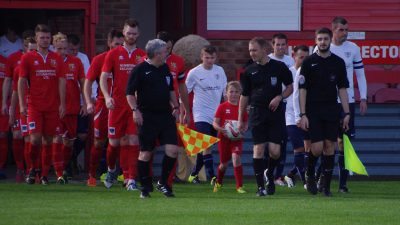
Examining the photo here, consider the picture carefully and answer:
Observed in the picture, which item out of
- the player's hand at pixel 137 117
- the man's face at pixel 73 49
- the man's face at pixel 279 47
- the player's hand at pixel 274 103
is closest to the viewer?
the player's hand at pixel 137 117

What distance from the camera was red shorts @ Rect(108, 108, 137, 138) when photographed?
16.1 meters

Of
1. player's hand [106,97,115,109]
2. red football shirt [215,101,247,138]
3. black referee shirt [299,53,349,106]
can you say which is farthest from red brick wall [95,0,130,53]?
black referee shirt [299,53,349,106]

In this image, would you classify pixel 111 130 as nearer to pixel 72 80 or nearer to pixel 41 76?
pixel 41 76

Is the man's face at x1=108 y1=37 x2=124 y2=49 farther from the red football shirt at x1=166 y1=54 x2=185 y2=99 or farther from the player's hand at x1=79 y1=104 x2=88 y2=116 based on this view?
the player's hand at x1=79 y1=104 x2=88 y2=116

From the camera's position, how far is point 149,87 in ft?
48.2

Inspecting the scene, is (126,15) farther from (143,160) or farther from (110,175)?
(143,160)

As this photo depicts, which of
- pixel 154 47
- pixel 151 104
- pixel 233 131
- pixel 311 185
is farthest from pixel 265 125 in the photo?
pixel 154 47

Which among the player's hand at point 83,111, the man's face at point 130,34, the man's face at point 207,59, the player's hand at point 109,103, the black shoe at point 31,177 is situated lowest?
the black shoe at point 31,177

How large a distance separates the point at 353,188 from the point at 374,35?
4635 millimetres

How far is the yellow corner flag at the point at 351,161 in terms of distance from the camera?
15039 mm

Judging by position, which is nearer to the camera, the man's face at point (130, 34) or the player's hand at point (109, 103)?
the player's hand at point (109, 103)

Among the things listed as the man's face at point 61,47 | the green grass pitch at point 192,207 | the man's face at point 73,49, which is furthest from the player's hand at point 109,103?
the man's face at point 73,49

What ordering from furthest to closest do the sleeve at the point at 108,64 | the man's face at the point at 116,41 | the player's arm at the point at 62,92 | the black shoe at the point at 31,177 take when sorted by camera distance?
1. the black shoe at the point at 31,177
2. the man's face at the point at 116,41
3. the player's arm at the point at 62,92
4. the sleeve at the point at 108,64

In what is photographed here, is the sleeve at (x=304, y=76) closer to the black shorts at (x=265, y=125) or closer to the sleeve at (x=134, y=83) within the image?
the black shorts at (x=265, y=125)
